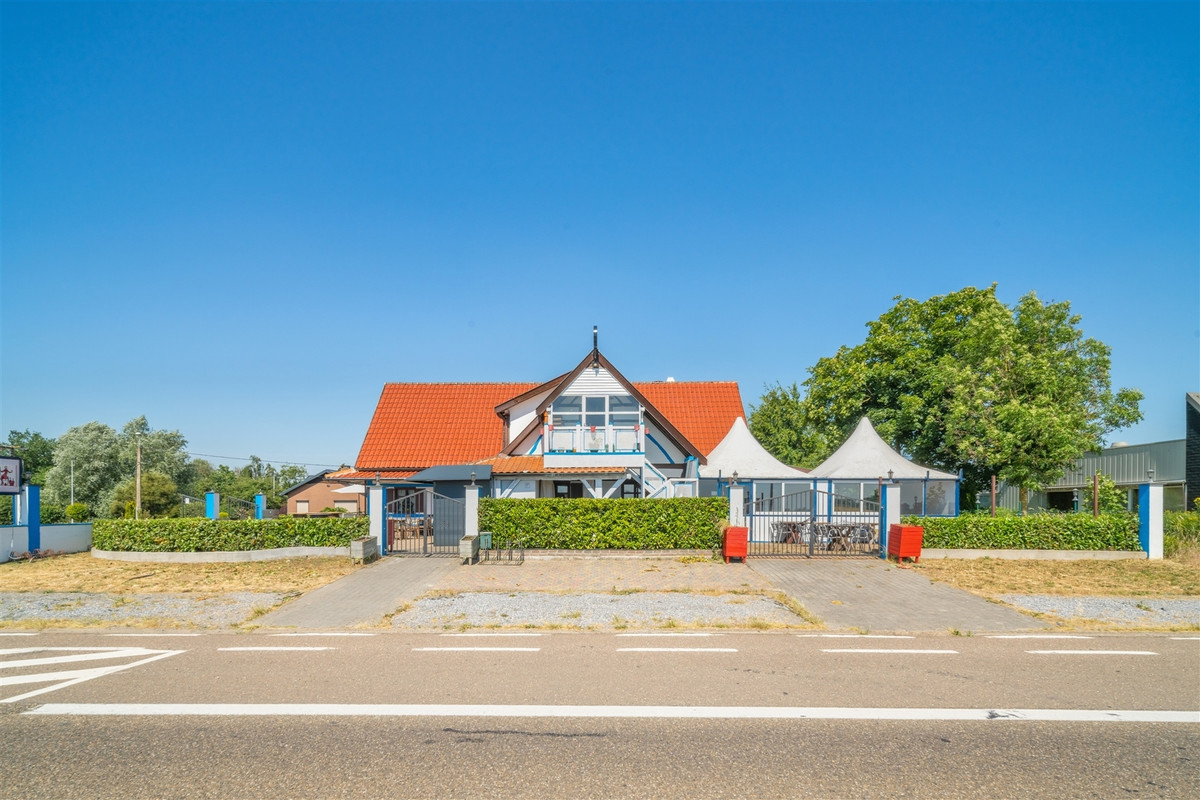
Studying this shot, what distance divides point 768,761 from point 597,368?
67.4 ft

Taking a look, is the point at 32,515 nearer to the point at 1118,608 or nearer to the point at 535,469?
the point at 535,469

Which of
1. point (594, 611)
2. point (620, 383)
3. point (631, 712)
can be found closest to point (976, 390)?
point (620, 383)

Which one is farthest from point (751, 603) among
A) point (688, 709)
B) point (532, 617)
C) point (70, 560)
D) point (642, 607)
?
point (70, 560)

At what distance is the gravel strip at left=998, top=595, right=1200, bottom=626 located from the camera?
1115 cm

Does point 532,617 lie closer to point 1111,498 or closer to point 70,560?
point 70,560

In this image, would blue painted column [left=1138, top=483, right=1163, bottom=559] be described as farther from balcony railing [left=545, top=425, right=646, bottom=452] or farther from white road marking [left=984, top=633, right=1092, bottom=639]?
balcony railing [left=545, top=425, right=646, bottom=452]

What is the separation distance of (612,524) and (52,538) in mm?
16247

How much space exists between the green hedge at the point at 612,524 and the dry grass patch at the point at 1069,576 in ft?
17.7

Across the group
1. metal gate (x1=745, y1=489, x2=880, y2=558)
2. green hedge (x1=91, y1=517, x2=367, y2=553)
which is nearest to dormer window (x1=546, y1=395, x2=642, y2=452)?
metal gate (x1=745, y1=489, x2=880, y2=558)

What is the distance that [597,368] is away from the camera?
25453mm

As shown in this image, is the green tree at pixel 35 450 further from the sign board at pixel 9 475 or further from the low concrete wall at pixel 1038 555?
the low concrete wall at pixel 1038 555

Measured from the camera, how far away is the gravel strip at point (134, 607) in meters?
11.2

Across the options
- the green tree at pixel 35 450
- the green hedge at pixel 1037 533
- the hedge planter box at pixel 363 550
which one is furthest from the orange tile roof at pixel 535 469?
the green tree at pixel 35 450

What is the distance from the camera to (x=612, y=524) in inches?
752
